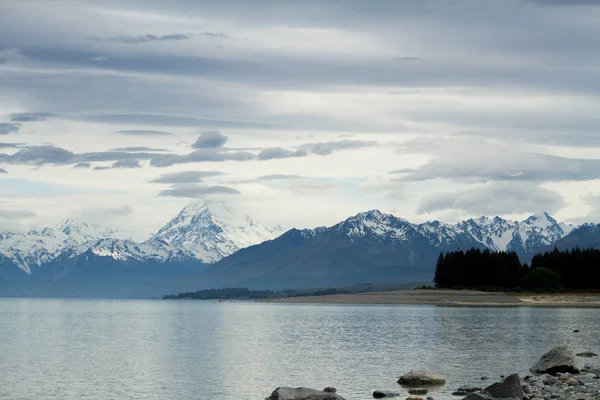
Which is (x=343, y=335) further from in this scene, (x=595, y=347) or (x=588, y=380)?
(x=588, y=380)

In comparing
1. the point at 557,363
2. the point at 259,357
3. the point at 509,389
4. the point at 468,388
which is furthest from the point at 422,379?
the point at 259,357

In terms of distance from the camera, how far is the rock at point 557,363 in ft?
192

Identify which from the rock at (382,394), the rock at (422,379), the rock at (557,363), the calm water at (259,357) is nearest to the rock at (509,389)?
the calm water at (259,357)

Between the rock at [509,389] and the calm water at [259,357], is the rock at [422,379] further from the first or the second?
the rock at [509,389]

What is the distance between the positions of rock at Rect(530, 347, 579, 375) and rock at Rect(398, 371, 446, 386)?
24.9ft

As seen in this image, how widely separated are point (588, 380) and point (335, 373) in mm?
16859

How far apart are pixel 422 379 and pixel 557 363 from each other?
9.80 m

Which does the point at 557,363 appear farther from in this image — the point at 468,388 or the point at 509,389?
the point at 509,389

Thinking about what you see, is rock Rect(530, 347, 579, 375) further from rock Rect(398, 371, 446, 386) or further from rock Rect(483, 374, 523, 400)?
rock Rect(483, 374, 523, 400)

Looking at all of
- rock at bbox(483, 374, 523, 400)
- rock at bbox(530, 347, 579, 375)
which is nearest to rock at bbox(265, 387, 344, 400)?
rock at bbox(483, 374, 523, 400)

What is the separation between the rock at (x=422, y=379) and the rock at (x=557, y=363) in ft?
24.9

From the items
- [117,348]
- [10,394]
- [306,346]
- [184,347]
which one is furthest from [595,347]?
[10,394]

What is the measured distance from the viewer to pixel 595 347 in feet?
263

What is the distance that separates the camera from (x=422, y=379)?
182 feet
